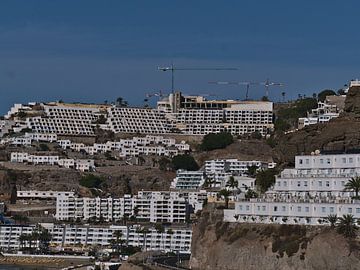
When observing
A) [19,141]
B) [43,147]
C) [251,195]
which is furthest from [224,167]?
[251,195]

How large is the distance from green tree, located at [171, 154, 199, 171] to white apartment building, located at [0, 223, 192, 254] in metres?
33.6

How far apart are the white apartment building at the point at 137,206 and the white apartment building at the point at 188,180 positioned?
7.03 m

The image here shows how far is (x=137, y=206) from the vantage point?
134 metres

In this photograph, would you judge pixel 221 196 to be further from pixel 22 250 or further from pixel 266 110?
pixel 266 110

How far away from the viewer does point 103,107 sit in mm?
188875

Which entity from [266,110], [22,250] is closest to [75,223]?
[22,250]

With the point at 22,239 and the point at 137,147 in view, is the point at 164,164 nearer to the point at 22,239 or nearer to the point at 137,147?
the point at 137,147

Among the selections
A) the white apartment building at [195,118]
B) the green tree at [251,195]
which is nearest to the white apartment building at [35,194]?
the white apartment building at [195,118]

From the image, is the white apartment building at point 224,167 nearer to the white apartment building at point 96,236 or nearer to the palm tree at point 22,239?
the white apartment building at point 96,236

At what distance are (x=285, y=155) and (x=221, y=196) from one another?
233 inches

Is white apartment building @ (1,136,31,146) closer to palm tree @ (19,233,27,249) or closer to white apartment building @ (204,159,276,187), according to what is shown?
white apartment building @ (204,159,276,187)

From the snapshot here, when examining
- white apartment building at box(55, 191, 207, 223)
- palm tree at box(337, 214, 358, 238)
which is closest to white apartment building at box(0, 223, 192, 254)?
white apartment building at box(55, 191, 207, 223)

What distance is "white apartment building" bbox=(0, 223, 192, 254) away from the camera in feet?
374

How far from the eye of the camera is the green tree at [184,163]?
157m
